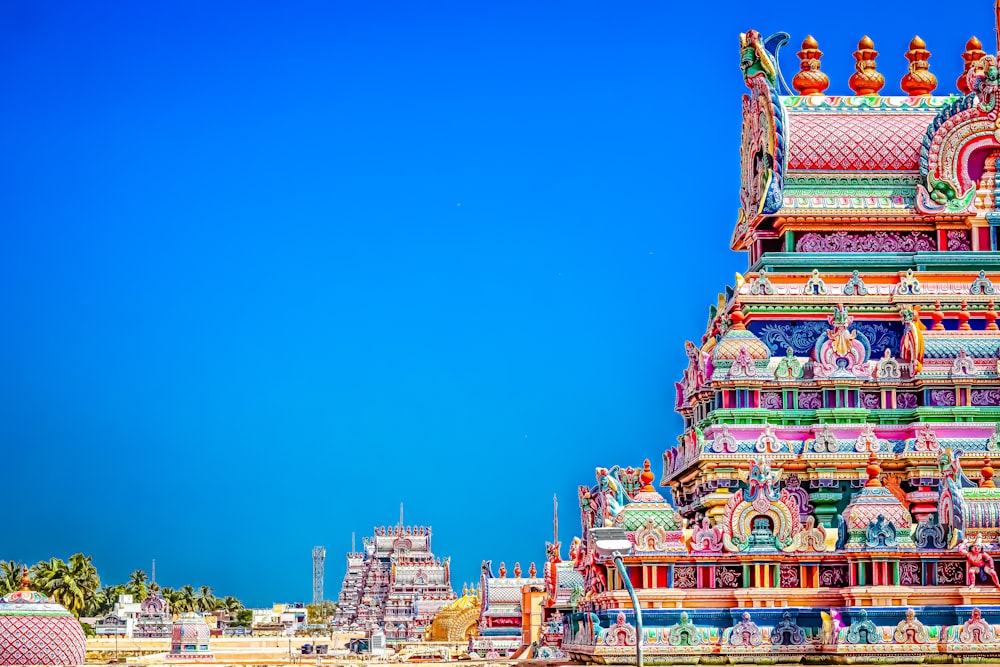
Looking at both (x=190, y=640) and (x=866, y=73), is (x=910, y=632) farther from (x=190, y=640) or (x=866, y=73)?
(x=190, y=640)

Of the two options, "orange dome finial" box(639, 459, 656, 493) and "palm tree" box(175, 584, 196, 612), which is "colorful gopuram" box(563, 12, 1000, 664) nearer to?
"orange dome finial" box(639, 459, 656, 493)

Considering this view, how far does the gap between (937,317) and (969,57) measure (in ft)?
29.5

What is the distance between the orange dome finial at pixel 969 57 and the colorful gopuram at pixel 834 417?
0.24 feet

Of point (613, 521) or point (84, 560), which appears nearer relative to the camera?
point (613, 521)

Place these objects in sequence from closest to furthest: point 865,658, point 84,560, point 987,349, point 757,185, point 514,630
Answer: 1. point 865,658
2. point 987,349
3. point 757,185
4. point 514,630
5. point 84,560

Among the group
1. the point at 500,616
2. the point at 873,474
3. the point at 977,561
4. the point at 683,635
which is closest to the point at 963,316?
the point at 873,474

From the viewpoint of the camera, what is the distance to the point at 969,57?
5862 cm

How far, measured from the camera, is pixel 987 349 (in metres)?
53.2

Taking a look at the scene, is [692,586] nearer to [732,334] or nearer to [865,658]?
[865,658]

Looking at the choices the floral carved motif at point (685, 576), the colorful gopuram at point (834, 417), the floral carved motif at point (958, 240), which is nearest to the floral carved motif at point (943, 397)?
the colorful gopuram at point (834, 417)

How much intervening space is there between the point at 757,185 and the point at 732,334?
575cm

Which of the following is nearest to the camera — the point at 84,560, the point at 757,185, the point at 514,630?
the point at 757,185

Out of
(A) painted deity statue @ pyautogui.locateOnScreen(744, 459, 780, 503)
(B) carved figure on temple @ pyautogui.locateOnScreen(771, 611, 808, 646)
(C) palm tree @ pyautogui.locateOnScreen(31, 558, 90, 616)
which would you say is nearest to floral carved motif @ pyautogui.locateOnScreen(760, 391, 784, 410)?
(A) painted deity statue @ pyautogui.locateOnScreen(744, 459, 780, 503)

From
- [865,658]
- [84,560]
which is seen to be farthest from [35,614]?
[84,560]
